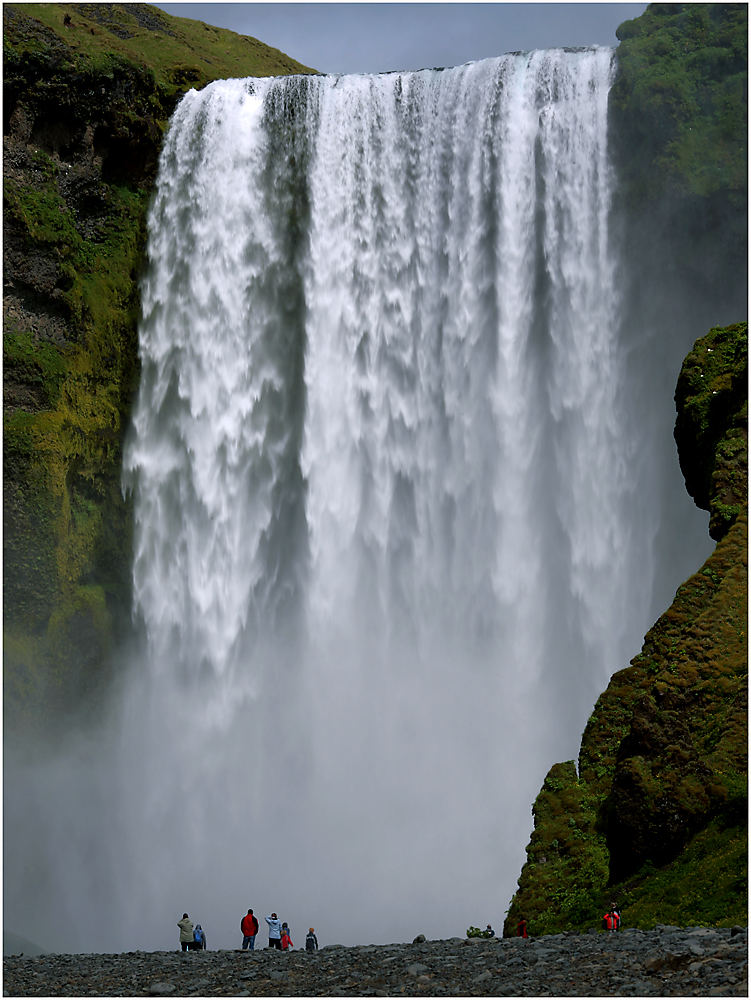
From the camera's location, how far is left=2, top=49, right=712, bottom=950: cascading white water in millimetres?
23156

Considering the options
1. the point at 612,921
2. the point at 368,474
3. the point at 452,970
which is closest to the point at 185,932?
the point at 452,970

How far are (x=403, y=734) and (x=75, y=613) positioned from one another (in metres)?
9.51

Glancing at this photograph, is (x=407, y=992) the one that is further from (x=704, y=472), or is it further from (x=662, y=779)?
(x=704, y=472)

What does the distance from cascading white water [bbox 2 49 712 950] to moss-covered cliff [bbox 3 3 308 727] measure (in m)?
0.86

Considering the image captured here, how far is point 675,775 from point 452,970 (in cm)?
373

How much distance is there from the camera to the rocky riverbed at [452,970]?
785 cm

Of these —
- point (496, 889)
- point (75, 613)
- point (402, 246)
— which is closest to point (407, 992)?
point (496, 889)

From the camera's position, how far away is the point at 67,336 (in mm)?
26531

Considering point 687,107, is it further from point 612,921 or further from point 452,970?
point 452,970

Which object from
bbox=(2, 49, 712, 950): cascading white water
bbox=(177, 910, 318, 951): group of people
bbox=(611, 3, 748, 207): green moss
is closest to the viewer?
bbox=(177, 910, 318, 951): group of people

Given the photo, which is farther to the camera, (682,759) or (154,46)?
(154,46)

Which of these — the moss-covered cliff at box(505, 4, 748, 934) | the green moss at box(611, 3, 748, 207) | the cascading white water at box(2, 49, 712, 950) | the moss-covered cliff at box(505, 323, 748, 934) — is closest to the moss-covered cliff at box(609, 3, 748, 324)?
the green moss at box(611, 3, 748, 207)

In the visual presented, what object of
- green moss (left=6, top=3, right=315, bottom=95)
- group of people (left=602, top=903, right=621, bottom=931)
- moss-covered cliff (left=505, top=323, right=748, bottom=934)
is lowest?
group of people (left=602, top=903, right=621, bottom=931)

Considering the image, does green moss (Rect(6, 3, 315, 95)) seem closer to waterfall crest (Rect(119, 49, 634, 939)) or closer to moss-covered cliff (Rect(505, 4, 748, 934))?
waterfall crest (Rect(119, 49, 634, 939))
